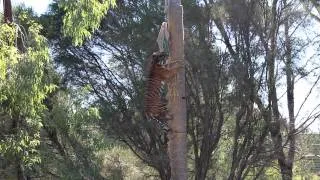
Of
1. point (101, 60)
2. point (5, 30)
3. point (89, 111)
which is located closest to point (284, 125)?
point (101, 60)

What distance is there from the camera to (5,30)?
10375 millimetres

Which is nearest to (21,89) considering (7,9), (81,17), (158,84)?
(81,17)

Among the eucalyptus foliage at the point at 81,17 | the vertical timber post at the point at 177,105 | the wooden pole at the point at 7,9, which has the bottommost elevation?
the vertical timber post at the point at 177,105

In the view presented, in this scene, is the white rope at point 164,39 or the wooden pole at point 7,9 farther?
the wooden pole at point 7,9

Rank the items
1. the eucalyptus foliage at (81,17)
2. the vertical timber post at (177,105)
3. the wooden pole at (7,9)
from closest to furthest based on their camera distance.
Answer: the vertical timber post at (177,105)
the eucalyptus foliage at (81,17)
the wooden pole at (7,9)

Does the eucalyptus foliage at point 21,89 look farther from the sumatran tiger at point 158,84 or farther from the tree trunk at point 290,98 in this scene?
the tree trunk at point 290,98

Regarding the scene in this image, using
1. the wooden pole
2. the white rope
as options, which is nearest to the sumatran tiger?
the white rope

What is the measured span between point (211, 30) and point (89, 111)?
837cm

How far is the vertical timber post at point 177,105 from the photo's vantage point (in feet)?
19.9

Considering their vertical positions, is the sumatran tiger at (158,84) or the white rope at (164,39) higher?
the white rope at (164,39)

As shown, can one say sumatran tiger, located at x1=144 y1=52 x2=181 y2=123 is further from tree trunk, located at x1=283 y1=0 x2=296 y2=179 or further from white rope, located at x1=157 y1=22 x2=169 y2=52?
tree trunk, located at x1=283 y1=0 x2=296 y2=179

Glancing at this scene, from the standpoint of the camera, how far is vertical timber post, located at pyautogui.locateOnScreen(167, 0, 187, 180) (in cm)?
607

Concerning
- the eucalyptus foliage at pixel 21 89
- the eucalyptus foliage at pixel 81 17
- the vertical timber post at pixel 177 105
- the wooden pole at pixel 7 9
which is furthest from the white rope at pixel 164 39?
the wooden pole at pixel 7 9

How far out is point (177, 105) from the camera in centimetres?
617
